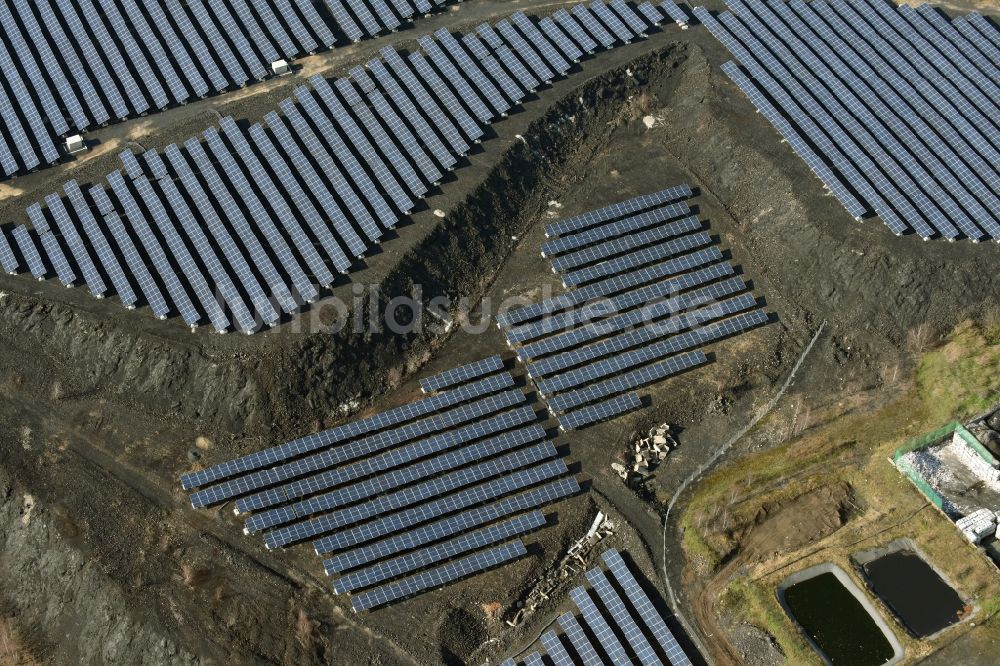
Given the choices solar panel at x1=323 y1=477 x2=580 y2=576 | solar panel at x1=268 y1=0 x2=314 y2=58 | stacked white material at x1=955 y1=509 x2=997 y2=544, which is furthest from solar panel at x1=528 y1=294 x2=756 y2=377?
solar panel at x1=268 y1=0 x2=314 y2=58

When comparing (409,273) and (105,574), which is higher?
(409,273)

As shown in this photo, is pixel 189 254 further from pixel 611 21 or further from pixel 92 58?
pixel 611 21

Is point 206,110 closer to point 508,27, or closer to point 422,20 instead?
point 422,20

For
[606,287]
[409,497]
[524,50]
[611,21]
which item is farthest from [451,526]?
[611,21]

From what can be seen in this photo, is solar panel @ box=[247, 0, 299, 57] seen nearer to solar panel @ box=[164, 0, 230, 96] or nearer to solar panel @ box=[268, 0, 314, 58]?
solar panel @ box=[268, 0, 314, 58]

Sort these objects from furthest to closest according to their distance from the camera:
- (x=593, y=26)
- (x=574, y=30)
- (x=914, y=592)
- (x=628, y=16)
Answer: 1. (x=628, y=16)
2. (x=593, y=26)
3. (x=574, y=30)
4. (x=914, y=592)

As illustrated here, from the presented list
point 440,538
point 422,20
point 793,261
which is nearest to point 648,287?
point 793,261
